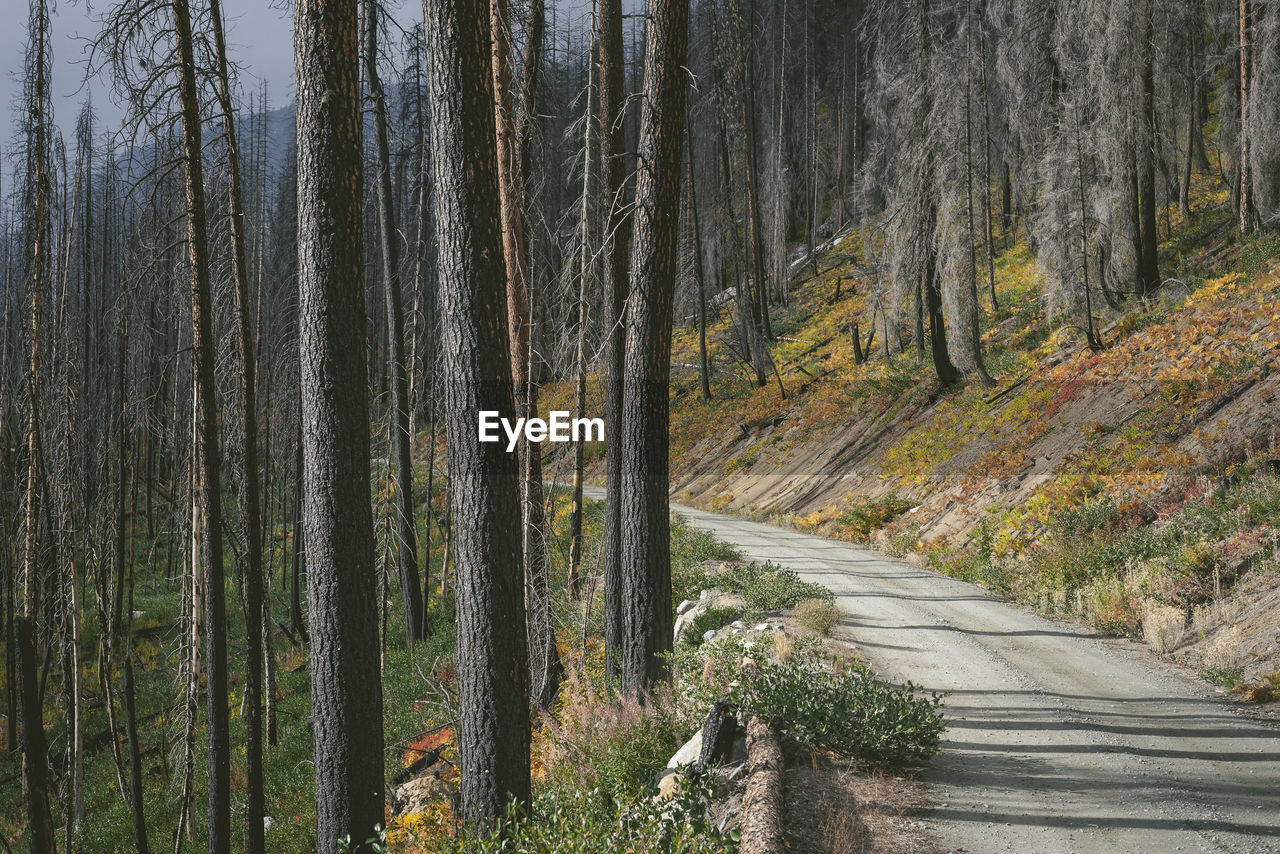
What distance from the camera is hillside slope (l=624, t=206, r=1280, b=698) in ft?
26.3

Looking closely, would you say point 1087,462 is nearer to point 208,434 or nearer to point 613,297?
A: point 613,297

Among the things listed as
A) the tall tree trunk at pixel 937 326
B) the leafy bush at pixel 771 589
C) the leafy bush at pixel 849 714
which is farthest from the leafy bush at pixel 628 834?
the tall tree trunk at pixel 937 326

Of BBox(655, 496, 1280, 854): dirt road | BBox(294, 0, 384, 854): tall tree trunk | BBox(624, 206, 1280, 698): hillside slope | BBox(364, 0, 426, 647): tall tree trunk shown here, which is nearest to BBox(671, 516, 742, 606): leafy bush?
BBox(655, 496, 1280, 854): dirt road

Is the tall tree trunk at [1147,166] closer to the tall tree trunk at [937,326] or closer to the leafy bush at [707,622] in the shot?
the tall tree trunk at [937,326]

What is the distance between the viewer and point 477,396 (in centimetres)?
479

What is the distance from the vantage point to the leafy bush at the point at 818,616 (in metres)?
8.18

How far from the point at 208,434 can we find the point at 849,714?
635 cm

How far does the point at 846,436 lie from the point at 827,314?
11.9 meters

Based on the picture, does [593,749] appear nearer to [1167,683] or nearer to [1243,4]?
[1167,683]

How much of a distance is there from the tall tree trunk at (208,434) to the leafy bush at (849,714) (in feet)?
15.9

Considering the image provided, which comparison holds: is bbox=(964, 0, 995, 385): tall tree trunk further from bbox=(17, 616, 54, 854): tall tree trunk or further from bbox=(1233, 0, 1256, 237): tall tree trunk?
bbox=(17, 616, 54, 854): tall tree trunk

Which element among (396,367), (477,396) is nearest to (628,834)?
(477,396)

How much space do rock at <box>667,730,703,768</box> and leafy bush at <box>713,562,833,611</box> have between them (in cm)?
355

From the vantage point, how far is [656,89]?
6523mm
